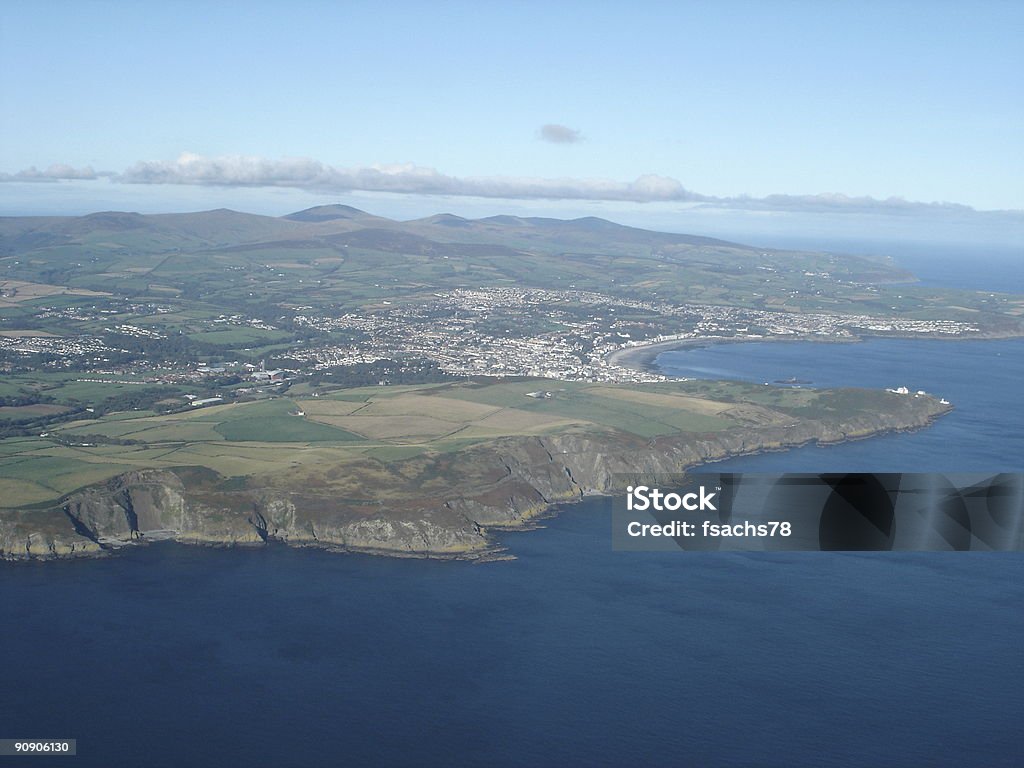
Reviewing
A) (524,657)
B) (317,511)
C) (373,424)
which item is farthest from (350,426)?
(524,657)

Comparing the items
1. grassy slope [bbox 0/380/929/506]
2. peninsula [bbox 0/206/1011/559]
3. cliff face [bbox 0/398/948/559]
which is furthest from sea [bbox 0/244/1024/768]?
grassy slope [bbox 0/380/929/506]

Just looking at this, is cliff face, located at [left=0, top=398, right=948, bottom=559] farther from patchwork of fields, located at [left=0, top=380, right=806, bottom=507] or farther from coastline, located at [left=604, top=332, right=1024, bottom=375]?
coastline, located at [left=604, top=332, right=1024, bottom=375]

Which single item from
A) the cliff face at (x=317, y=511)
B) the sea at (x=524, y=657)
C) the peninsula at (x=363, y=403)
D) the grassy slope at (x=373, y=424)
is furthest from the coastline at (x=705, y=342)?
the sea at (x=524, y=657)

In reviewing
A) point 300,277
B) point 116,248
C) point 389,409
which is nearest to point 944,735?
point 389,409

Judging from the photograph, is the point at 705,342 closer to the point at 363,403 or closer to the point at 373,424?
the point at 363,403

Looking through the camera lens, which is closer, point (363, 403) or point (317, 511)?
point (317, 511)
